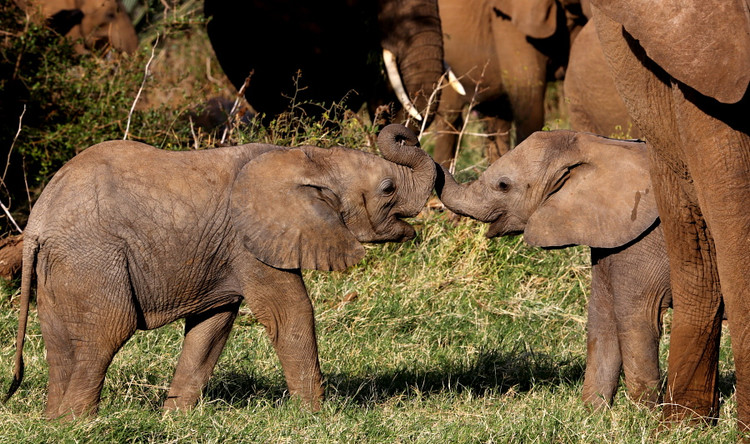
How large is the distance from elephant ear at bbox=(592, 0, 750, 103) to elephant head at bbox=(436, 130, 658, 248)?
1.18m

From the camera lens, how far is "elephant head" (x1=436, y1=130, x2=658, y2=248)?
14.5ft

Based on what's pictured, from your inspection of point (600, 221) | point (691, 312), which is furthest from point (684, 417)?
point (600, 221)

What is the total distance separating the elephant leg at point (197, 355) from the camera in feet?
14.4

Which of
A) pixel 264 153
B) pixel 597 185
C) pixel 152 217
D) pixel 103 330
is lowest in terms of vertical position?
pixel 103 330

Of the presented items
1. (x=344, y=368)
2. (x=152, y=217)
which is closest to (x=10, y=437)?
(x=152, y=217)

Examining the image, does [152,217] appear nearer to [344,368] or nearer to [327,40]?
[344,368]

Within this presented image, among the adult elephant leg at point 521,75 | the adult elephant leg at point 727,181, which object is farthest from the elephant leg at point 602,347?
the adult elephant leg at point 521,75

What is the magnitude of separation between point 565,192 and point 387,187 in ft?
2.36

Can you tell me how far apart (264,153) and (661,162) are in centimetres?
139

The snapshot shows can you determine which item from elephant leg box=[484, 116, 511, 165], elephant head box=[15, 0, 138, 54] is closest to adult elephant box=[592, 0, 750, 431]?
elephant leg box=[484, 116, 511, 165]

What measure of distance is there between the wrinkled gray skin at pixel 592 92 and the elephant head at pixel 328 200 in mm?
3733

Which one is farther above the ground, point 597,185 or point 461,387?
point 597,185

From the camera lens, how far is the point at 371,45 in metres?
7.71

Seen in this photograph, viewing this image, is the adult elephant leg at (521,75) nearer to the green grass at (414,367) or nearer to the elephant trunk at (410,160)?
the green grass at (414,367)
